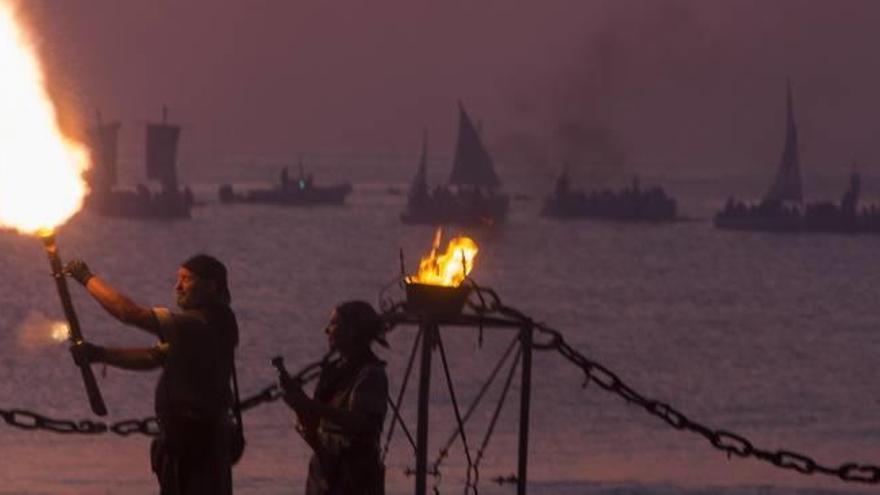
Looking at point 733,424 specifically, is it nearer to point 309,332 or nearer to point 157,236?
point 309,332

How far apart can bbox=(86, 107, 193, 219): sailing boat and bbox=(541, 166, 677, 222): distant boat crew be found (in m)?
24.0

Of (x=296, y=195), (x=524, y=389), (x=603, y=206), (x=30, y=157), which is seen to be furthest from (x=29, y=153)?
(x=296, y=195)

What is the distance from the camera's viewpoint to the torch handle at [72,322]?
38.4 ft

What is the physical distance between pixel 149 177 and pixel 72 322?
152m

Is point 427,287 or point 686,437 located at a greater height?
point 427,287

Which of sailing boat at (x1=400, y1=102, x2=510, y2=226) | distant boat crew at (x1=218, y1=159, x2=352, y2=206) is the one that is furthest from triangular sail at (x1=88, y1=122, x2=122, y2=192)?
distant boat crew at (x1=218, y1=159, x2=352, y2=206)

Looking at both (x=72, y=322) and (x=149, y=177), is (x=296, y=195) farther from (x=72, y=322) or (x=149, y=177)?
(x=72, y=322)

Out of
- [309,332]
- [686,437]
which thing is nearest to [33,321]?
[309,332]

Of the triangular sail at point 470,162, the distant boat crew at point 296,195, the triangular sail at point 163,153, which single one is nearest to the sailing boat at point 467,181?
the triangular sail at point 470,162

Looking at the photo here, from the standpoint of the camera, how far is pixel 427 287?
46.5ft

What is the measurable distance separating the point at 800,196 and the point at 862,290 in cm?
4065

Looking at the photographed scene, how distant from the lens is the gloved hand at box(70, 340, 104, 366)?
1159 centimetres

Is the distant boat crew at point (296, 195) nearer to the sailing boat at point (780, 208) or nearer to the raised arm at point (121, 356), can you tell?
the sailing boat at point (780, 208)

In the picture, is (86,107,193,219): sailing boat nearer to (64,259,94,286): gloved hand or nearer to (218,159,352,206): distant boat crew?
(218,159,352,206): distant boat crew
